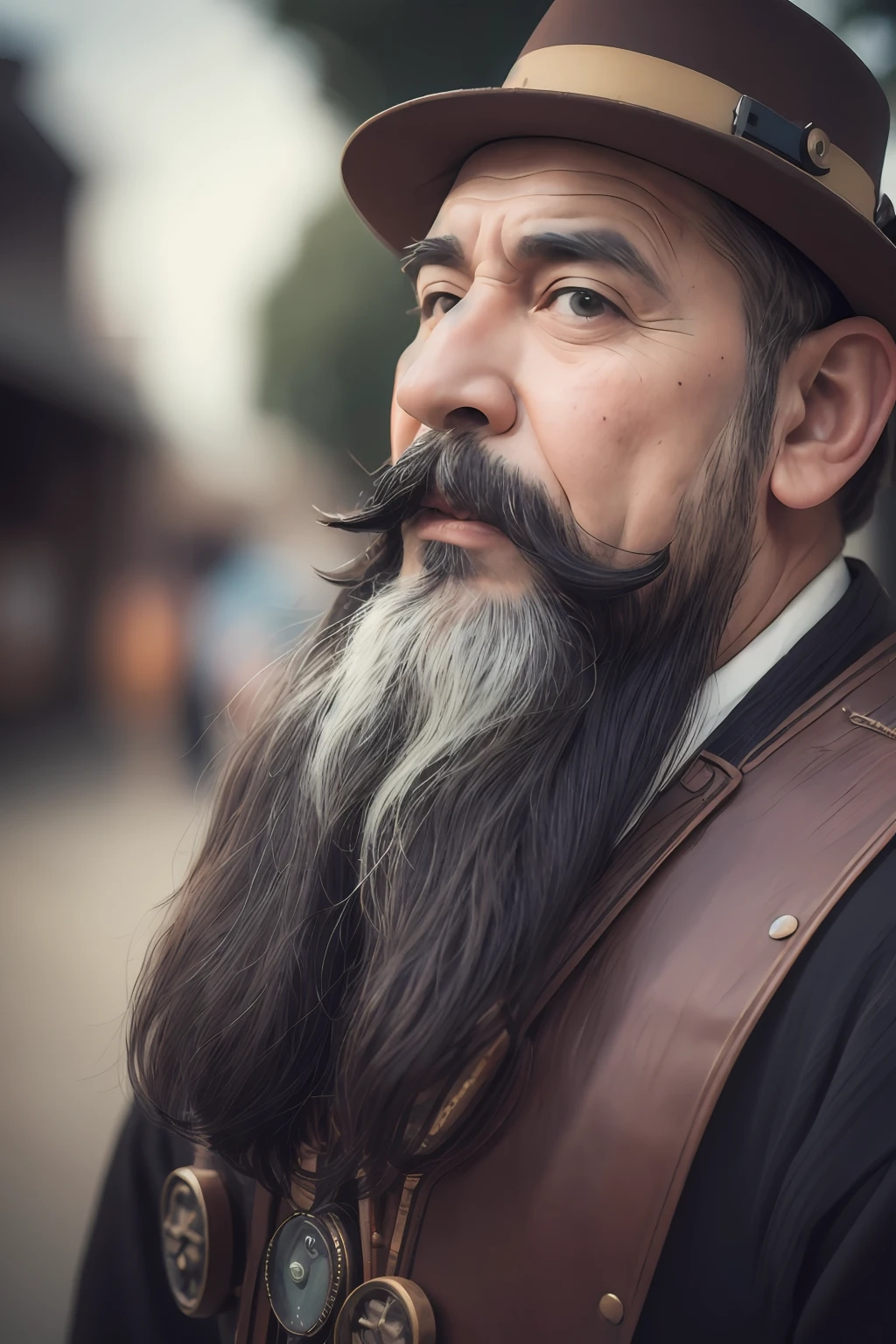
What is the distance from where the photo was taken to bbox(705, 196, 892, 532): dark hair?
0.95 meters

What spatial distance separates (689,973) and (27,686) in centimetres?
116

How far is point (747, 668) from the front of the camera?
0.98m

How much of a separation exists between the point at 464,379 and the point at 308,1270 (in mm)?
818

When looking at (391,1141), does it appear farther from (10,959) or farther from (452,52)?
(452,52)

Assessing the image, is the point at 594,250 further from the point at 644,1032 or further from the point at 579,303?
the point at 644,1032

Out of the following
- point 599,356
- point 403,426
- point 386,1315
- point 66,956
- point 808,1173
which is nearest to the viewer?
point 808,1173

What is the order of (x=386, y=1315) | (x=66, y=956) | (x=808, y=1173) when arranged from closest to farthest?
(x=808, y=1173), (x=386, y=1315), (x=66, y=956)

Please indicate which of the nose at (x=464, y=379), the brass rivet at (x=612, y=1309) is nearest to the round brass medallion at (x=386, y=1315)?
the brass rivet at (x=612, y=1309)

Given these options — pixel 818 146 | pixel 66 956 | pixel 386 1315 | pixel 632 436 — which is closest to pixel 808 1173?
pixel 386 1315

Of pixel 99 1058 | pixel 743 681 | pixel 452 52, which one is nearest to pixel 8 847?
pixel 99 1058

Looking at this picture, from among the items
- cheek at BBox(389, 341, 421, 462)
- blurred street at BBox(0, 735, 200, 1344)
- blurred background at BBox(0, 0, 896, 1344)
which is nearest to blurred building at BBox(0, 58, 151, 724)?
blurred background at BBox(0, 0, 896, 1344)

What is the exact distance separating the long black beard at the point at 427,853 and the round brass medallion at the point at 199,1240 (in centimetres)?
10

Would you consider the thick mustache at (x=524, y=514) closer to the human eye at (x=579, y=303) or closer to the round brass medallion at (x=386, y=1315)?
the human eye at (x=579, y=303)

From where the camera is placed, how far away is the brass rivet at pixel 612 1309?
716mm
